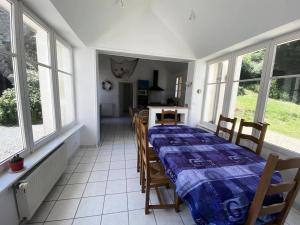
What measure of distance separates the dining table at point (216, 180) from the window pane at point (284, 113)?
0.96 meters

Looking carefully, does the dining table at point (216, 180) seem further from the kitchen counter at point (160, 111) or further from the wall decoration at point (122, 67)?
the wall decoration at point (122, 67)

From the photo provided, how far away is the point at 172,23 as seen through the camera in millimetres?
3131

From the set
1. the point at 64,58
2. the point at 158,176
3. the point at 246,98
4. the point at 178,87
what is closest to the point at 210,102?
the point at 246,98

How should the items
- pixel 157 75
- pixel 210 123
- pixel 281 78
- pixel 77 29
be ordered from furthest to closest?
pixel 157 75 → pixel 210 123 → pixel 77 29 → pixel 281 78

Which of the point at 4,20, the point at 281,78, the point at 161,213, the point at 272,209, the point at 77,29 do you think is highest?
the point at 77,29

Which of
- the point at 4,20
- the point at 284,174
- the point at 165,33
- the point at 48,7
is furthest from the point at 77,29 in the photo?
the point at 284,174

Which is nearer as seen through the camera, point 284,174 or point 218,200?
point 218,200

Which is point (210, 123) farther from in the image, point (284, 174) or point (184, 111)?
point (284, 174)

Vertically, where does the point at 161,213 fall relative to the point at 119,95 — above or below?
below

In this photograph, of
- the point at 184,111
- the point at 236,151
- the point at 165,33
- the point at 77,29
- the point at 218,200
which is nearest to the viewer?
the point at 218,200

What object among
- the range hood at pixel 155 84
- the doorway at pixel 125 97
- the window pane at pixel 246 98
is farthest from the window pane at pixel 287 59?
the doorway at pixel 125 97

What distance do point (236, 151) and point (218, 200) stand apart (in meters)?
0.91

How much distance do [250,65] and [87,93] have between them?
3491 millimetres

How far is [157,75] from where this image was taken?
774cm
